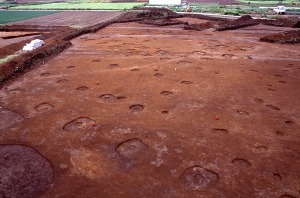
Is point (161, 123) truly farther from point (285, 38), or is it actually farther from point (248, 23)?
point (248, 23)

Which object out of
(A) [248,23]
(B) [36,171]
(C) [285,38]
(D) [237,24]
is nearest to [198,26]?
(D) [237,24]

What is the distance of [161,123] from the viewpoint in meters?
7.39

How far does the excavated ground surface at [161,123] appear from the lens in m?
5.32

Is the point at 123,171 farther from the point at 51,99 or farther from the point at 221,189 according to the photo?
the point at 51,99

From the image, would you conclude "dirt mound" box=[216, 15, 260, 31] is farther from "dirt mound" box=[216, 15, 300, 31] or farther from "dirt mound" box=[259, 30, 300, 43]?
"dirt mound" box=[259, 30, 300, 43]

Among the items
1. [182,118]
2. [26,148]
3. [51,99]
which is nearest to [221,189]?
[182,118]

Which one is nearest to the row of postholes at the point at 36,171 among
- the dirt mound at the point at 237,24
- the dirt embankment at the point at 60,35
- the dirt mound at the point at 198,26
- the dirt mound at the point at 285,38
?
the dirt embankment at the point at 60,35

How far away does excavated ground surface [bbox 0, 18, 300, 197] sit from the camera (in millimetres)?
5324

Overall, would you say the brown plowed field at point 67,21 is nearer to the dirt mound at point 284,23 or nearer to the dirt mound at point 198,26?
the dirt mound at point 198,26

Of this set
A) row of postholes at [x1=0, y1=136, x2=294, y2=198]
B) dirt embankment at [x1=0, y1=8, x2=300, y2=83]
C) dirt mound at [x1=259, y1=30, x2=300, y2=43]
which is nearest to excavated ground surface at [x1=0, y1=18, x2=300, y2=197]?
row of postholes at [x1=0, y1=136, x2=294, y2=198]

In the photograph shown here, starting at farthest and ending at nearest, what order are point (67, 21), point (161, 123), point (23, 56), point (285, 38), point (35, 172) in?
point (67, 21)
point (285, 38)
point (23, 56)
point (161, 123)
point (35, 172)

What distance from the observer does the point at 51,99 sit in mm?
8898

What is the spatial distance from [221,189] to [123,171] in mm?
1896

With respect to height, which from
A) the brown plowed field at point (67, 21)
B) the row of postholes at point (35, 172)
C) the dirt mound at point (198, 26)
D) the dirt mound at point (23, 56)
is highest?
the brown plowed field at point (67, 21)
